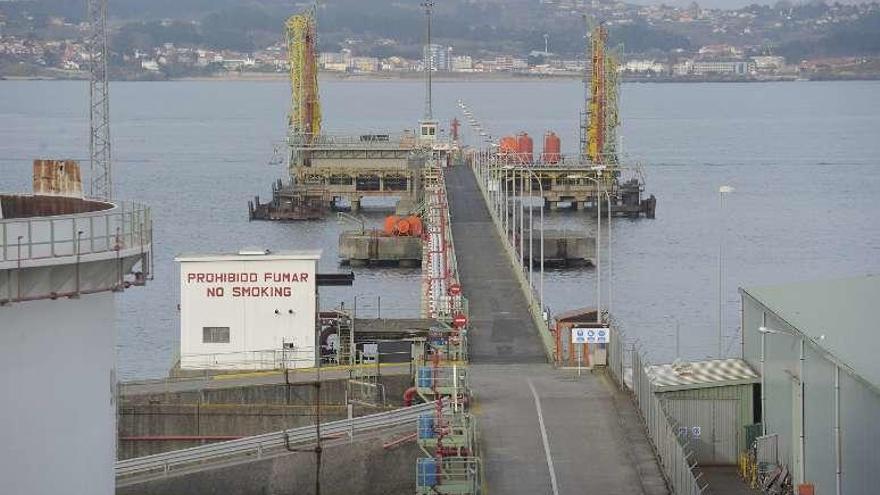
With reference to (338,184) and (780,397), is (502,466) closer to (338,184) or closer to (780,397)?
(780,397)

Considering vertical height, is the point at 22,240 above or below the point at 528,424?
above

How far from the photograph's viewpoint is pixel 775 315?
36.3m

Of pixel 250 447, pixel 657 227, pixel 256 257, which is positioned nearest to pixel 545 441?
pixel 250 447

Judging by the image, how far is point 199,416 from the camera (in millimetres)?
38250

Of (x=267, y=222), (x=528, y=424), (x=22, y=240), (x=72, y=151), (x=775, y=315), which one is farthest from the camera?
(x=72, y=151)

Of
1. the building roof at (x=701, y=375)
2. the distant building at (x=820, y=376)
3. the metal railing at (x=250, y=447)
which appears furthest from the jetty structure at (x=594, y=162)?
the metal railing at (x=250, y=447)

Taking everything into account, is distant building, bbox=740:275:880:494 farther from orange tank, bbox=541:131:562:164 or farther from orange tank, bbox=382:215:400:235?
orange tank, bbox=541:131:562:164

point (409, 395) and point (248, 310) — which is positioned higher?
point (248, 310)

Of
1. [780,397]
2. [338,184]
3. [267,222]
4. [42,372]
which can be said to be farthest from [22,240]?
[338,184]

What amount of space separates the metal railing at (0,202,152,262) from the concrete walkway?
13026mm

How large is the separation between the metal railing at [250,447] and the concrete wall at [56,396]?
16.7 meters

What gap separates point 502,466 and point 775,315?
7.86 m

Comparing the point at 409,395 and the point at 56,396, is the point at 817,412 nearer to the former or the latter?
the point at 409,395

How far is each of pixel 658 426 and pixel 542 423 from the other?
2.56 m
